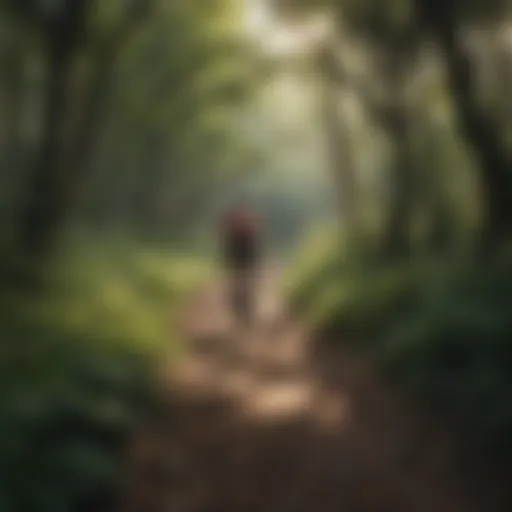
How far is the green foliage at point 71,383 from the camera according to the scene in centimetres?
600

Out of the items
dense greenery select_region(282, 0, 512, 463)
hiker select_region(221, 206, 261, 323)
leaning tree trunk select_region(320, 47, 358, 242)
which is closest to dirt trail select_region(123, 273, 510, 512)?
dense greenery select_region(282, 0, 512, 463)

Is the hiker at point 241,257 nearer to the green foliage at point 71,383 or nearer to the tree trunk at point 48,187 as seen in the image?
the green foliage at point 71,383

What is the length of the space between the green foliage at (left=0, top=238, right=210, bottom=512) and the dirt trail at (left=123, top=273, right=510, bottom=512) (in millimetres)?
371

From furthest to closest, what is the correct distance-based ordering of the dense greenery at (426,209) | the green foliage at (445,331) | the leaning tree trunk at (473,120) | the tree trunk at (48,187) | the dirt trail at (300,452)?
the tree trunk at (48,187), the leaning tree trunk at (473,120), the dense greenery at (426,209), the green foliage at (445,331), the dirt trail at (300,452)

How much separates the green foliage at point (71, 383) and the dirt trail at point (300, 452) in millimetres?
371

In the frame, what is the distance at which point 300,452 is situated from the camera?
23.4 feet

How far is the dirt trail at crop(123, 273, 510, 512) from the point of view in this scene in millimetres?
6434

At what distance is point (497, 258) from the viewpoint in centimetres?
916

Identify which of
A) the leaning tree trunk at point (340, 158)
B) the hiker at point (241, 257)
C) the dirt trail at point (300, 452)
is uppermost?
the leaning tree trunk at point (340, 158)

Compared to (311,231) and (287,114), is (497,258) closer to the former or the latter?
(311,231)

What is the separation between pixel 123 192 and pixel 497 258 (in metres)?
12.3

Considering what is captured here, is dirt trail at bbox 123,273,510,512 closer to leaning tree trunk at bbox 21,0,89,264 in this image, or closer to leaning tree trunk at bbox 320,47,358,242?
leaning tree trunk at bbox 21,0,89,264

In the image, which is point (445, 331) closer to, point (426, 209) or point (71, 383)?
point (71, 383)

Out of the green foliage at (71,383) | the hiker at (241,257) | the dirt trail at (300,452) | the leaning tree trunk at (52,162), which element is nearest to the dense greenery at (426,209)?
the dirt trail at (300,452)
